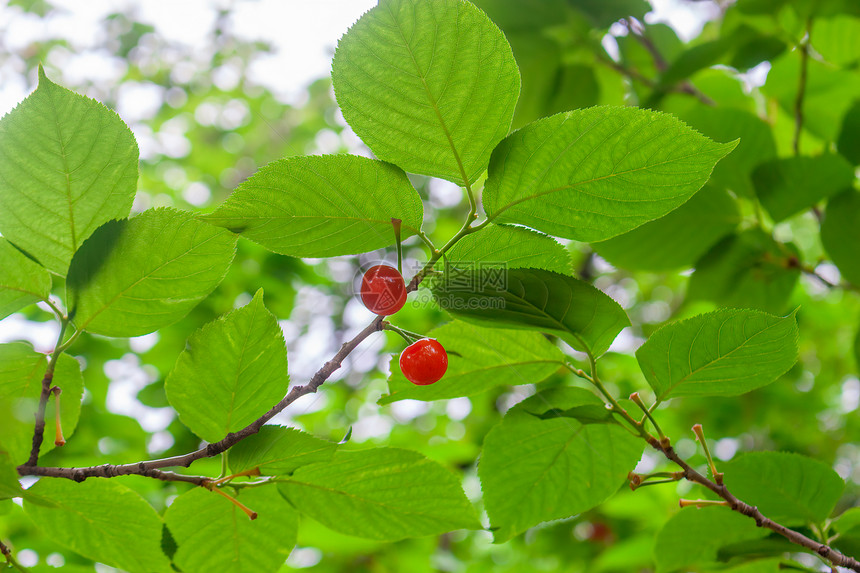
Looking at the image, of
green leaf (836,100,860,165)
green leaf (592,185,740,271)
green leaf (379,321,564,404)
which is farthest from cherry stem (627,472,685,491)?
green leaf (836,100,860,165)

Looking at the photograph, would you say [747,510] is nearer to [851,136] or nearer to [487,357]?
[487,357]

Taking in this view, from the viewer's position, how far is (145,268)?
912mm

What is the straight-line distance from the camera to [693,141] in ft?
2.77

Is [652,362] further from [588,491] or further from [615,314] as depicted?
[588,491]

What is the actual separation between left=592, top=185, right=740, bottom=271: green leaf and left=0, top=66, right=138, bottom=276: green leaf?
3.99 ft

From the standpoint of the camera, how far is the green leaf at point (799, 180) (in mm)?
1689

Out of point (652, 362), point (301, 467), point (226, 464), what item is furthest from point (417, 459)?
point (652, 362)

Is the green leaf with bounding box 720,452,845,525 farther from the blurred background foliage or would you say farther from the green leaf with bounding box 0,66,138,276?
the green leaf with bounding box 0,66,138,276

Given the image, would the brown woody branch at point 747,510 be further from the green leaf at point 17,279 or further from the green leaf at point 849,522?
the green leaf at point 17,279

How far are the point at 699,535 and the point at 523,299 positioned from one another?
2.43 feet

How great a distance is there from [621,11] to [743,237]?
0.77 m

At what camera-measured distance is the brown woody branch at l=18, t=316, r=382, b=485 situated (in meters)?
0.84

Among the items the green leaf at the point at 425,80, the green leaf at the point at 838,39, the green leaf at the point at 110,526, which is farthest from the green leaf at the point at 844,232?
the green leaf at the point at 110,526

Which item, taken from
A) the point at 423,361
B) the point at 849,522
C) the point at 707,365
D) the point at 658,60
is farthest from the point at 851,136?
the point at 423,361
